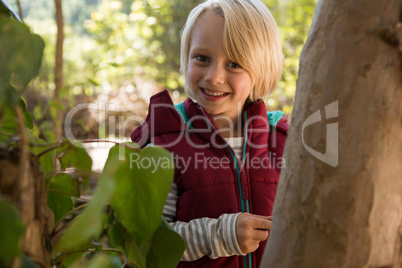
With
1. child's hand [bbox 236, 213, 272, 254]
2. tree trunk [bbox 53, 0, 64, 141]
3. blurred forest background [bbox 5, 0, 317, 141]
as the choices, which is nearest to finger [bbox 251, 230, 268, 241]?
child's hand [bbox 236, 213, 272, 254]

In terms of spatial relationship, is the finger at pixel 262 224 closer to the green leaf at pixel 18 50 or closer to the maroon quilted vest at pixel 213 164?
the maroon quilted vest at pixel 213 164

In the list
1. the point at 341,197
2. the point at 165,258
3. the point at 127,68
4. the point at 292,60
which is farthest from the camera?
the point at 127,68

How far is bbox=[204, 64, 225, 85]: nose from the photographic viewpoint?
40.3 inches

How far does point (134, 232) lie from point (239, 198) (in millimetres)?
535

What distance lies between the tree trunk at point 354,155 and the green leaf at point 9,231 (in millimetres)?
314

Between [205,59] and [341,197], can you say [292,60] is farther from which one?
[341,197]

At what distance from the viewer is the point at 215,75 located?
1.02 metres

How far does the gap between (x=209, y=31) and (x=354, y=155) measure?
0.65 m

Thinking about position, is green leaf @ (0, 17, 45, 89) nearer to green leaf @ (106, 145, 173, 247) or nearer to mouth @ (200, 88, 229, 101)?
green leaf @ (106, 145, 173, 247)

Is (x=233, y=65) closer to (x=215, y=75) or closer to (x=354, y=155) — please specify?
(x=215, y=75)

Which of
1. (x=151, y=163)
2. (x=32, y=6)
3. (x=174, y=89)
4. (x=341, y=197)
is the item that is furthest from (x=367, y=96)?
(x=32, y=6)

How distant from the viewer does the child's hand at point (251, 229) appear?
2.73ft

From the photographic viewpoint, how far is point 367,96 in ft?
1.57

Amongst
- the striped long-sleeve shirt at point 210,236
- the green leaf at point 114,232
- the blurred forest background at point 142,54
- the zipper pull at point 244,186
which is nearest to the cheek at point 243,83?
the zipper pull at point 244,186
